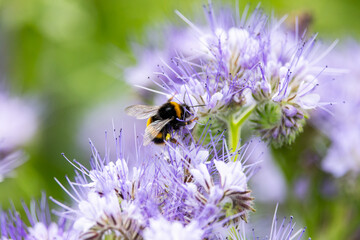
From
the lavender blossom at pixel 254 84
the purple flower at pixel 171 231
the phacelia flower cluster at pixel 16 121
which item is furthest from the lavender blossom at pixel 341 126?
the phacelia flower cluster at pixel 16 121

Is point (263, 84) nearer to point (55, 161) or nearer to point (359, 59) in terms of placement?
point (359, 59)

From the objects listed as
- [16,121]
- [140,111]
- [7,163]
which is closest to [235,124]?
[140,111]

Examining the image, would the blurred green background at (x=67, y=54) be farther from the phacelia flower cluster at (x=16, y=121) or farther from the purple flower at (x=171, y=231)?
the purple flower at (x=171, y=231)

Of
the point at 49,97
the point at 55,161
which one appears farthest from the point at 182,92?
the point at 49,97

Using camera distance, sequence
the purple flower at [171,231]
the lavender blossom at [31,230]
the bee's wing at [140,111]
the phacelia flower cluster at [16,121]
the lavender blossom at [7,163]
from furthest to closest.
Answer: the phacelia flower cluster at [16,121] < the lavender blossom at [7,163] < the bee's wing at [140,111] < the lavender blossom at [31,230] < the purple flower at [171,231]

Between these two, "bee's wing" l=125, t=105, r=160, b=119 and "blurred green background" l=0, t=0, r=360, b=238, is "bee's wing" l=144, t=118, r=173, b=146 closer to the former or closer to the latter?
"bee's wing" l=125, t=105, r=160, b=119

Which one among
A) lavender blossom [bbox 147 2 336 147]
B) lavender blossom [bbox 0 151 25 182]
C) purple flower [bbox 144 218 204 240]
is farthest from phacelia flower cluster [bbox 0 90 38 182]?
purple flower [bbox 144 218 204 240]

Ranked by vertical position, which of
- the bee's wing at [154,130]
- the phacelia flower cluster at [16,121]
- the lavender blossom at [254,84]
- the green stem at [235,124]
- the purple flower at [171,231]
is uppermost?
the lavender blossom at [254,84]

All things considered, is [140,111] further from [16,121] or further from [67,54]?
[67,54]
